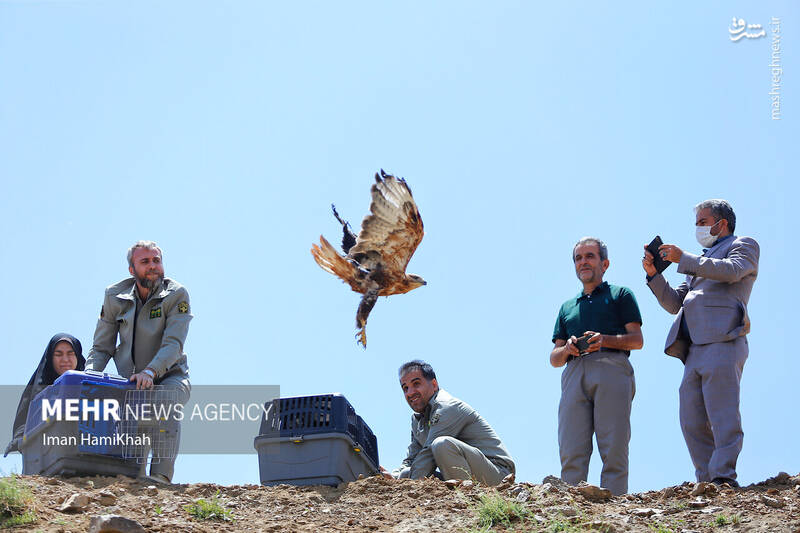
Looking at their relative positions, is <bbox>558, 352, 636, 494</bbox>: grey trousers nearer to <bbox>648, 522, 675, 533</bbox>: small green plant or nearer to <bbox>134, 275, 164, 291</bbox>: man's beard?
<bbox>648, 522, 675, 533</bbox>: small green plant

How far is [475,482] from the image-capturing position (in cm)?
594

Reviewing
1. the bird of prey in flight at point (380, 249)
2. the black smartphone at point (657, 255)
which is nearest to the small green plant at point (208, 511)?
the black smartphone at point (657, 255)

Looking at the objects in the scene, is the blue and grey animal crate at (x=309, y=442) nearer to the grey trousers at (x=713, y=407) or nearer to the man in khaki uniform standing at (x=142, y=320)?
the man in khaki uniform standing at (x=142, y=320)

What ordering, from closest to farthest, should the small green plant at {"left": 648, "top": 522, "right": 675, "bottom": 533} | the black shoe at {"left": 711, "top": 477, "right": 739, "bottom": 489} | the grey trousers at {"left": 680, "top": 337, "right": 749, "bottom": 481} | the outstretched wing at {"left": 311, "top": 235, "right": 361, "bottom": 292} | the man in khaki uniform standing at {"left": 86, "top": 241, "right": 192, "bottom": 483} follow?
the small green plant at {"left": 648, "top": 522, "right": 675, "bottom": 533}, the black shoe at {"left": 711, "top": 477, "right": 739, "bottom": 489}, the grey trousers at {"left": 680, "top": 337, "right": 749, "bottom": 481}, the man in khaki uniform standing at {"left": 86, "top": 241, "right": 192, "bottom": 483}, the outstretched wing at {"left": 311, "top": 235, "right": 361, "bottom": 292}

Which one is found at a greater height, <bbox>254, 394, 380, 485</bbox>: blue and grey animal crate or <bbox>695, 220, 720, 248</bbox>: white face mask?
<bbox>695, 220, 720, 248</bbox>: white face mask

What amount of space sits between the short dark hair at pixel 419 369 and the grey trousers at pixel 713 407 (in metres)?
1.72

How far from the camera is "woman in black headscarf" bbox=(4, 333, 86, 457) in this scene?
6824 mm

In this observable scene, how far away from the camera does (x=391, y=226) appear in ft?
32.0

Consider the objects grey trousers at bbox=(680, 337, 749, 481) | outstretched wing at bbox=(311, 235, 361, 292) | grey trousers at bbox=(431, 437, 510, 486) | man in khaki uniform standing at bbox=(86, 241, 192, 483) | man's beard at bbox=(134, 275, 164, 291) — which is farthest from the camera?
outstretched wing at bbox=(311, 235, 361, 292)

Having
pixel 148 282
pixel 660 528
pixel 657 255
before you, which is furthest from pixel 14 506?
pixel 657 255

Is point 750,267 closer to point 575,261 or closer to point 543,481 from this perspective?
point 575,261

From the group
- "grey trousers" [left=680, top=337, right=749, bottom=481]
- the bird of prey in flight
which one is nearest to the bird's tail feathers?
the bird of prey in flight

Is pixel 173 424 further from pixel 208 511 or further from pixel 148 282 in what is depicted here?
pixel 208 511

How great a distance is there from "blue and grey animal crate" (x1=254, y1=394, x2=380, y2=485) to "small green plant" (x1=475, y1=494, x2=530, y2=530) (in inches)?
52.8
